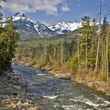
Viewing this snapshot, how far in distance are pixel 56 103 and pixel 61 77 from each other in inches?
1689

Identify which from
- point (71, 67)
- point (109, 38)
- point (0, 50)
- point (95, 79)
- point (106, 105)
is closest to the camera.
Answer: point (106, 105)

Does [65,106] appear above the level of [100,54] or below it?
below

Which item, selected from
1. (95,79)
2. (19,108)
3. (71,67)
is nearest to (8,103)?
(19,108)

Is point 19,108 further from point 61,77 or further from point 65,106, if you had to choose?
point 61,77

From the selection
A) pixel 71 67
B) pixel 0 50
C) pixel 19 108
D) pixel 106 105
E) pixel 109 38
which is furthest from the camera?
pixel 71 67

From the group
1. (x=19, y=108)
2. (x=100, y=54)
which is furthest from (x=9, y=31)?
(x=19, y=108)

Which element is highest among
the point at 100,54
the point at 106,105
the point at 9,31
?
the point at 9,31

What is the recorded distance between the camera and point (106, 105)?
4259cm

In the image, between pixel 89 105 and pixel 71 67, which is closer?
pixel 89 105

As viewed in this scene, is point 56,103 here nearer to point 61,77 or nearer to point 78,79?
point 78,79

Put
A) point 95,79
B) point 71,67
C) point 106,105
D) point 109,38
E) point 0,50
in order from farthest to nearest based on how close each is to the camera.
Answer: point 71,67 → point 109,38 → point 95,79 → point 0,50 → point 106,105

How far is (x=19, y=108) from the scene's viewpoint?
33188 millimetres

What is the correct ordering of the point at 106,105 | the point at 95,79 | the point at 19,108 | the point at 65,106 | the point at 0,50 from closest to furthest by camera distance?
the point at 19,108
the point at 65,106
the point at 106,105
the point at 0,50
the point at 95,79

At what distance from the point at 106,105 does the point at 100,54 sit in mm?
42743
